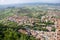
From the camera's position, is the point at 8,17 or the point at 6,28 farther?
the point at 8,17

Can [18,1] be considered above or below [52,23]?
above

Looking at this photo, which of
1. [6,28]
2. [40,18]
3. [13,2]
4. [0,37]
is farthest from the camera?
[13,2]

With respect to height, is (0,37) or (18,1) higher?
(18,1)

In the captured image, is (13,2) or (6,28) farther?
(13,2)

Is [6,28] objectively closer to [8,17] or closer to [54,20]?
[8,17]

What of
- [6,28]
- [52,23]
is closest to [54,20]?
[52,23]

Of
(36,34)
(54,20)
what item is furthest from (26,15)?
(36,34)

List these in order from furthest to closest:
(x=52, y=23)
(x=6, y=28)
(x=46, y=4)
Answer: (x=46, y=4), (x=52, y=23), (x=6, y=28)

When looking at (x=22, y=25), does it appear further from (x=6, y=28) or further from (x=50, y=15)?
(x=50, y=15)

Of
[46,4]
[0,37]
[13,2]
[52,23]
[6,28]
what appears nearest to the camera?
[0,37]
